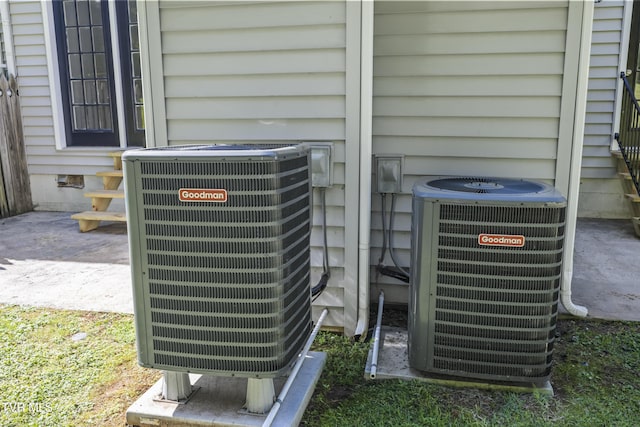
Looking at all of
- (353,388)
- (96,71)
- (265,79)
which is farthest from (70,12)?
(353,388)

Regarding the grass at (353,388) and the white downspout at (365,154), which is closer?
the grass at (353,388)

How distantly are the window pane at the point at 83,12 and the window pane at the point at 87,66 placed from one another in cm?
40

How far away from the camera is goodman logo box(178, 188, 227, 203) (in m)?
1.77

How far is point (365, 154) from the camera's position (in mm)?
2648

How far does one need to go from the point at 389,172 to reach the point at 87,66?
5024mm

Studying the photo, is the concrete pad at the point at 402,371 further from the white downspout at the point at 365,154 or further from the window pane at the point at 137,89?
the window pane at the point at 137,89

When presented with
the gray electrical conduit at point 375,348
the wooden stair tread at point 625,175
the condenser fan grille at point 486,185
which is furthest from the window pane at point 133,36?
the wooden stair tread at point 625,175

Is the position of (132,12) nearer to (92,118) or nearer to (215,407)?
(92,118)

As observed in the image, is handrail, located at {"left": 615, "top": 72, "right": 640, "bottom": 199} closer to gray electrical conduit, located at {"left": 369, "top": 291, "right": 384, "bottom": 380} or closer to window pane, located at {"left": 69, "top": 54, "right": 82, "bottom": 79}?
gray electrical conduit, located at {"left": 369, "top": 291, "right": 384, "bottom": 380}

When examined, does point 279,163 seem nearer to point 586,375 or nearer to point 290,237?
point 290,237

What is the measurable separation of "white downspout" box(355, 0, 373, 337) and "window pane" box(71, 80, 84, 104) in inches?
203

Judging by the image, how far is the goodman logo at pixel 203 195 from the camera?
1769mm

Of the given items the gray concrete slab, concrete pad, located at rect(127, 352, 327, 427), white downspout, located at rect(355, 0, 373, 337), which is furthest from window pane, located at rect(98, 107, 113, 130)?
concrete pad, located at rect(127, 352, 327, 427)

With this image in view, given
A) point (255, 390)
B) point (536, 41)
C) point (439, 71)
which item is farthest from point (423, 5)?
point (255, 390)
